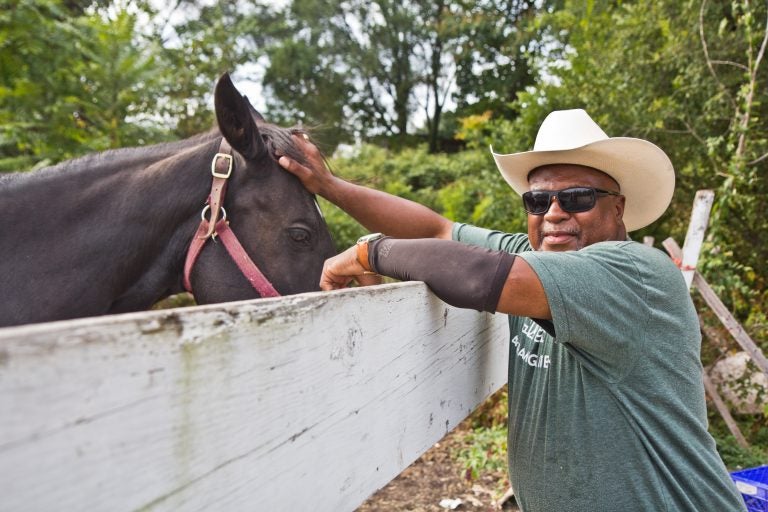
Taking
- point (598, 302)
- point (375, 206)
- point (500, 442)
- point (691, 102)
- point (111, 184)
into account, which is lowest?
point (500, 442)

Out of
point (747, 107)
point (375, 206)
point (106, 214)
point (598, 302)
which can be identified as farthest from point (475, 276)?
point (747, 107)

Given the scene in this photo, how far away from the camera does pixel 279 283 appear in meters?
2.12

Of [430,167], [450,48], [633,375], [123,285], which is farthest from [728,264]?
[450,48]

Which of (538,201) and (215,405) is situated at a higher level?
(538,201)

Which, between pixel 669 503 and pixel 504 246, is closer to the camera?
pixel 669 503

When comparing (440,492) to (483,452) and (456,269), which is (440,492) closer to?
(483,452)

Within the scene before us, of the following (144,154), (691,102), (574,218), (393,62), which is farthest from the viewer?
(393,62)

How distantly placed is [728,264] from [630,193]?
3330 mm

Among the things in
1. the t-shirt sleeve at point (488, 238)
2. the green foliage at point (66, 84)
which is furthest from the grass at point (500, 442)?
the green foliage at point (66, 84)

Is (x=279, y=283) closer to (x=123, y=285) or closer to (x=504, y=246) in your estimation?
(x=123, y=285)

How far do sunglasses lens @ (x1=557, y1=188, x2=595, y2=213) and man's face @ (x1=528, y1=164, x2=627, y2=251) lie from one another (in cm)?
2

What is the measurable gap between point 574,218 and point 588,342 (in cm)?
65

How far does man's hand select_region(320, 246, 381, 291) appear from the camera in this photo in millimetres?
1594

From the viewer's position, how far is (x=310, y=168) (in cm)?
226
